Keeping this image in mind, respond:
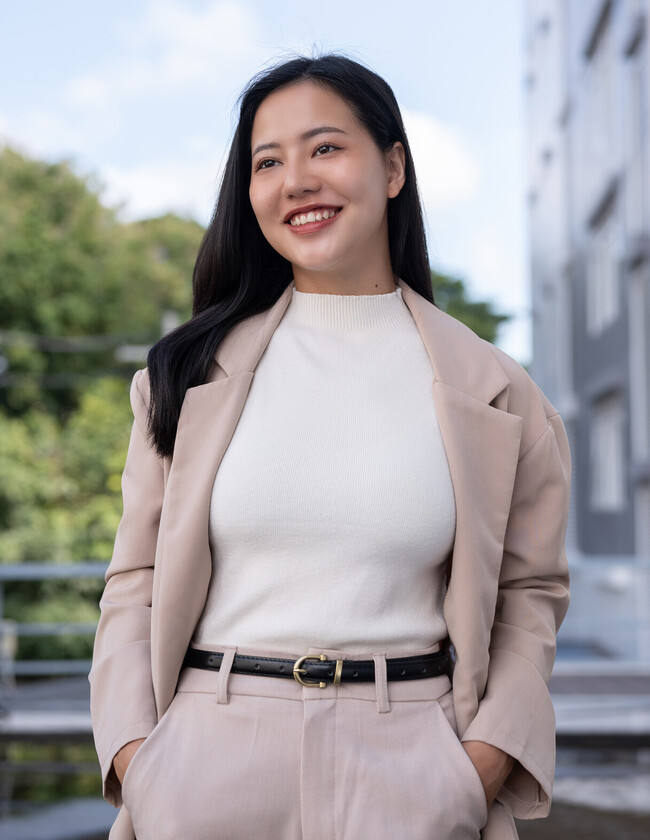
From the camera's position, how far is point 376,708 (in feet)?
4.80

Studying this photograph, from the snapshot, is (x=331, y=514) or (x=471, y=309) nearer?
(x=331, y=514)

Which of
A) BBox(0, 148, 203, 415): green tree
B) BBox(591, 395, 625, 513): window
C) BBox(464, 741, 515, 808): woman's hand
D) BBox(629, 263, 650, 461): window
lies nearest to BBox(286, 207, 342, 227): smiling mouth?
BBox(464, 741, 515, 808): woman's hand

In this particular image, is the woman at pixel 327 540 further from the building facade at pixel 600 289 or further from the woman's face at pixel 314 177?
the building facade at pixel 600 289

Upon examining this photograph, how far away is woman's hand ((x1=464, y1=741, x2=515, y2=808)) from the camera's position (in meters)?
1.51

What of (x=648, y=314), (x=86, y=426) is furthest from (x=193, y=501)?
(x=86, y=426)

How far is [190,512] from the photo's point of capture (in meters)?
1.53

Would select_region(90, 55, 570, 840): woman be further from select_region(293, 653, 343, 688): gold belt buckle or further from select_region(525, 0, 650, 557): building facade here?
select_region(525, 0, 650, 557): building facade

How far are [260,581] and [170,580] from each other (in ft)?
0.42

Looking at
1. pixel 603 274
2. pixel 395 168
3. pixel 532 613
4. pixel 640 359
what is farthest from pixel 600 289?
pixel 532 613

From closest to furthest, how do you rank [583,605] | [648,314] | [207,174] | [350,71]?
[350,71]
[207,174]
[648,314]
[583,605]

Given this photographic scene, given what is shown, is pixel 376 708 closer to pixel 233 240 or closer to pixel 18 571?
pixel 233 240

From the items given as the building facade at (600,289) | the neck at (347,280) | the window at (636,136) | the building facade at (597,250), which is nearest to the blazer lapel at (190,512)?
the neck at (347,280)

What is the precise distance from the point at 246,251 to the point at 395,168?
0.27 meters

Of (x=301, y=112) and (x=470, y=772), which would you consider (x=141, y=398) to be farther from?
(x=470, y=772)
